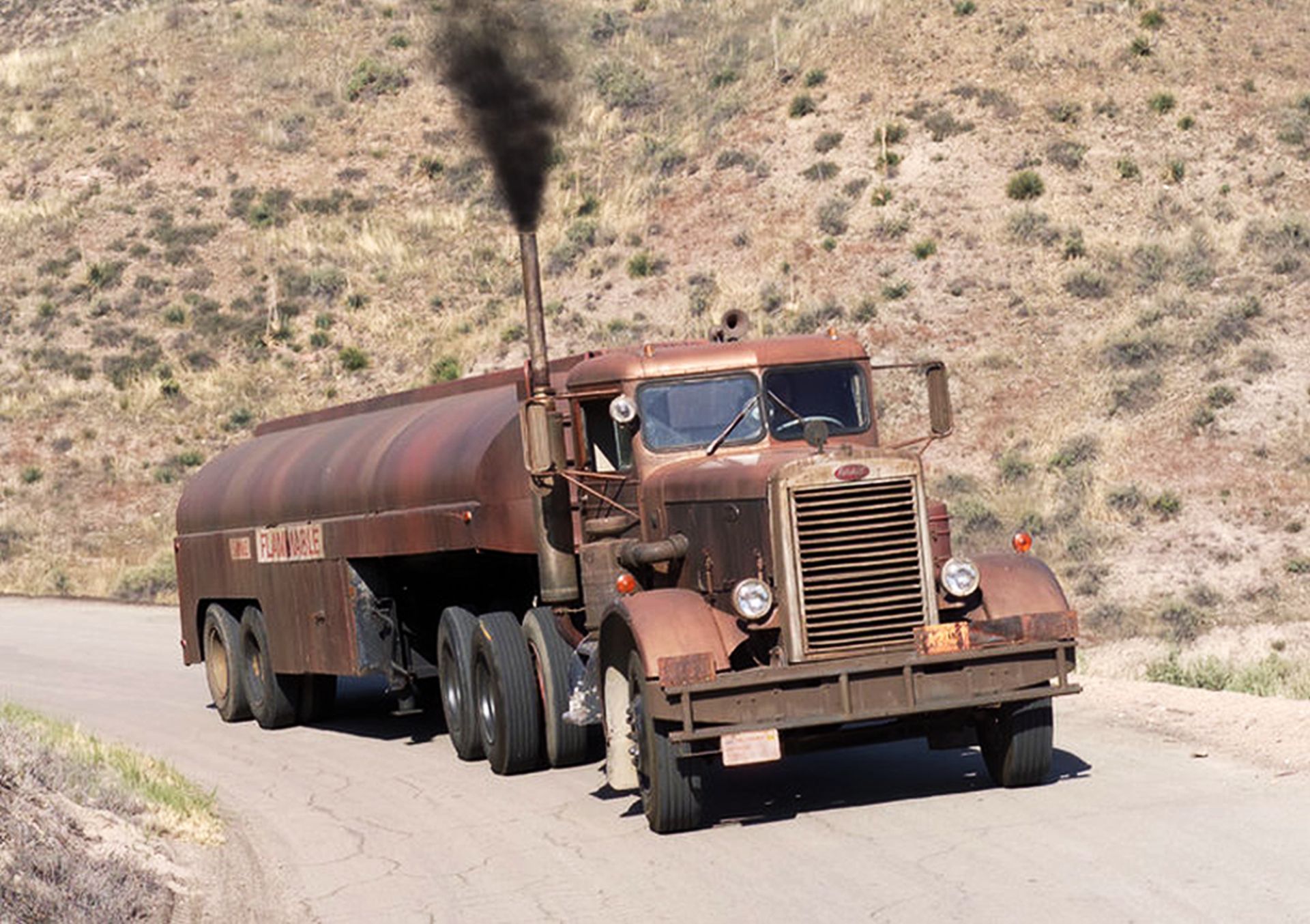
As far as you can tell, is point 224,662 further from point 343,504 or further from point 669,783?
point 669,783

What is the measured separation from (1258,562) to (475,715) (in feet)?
63.7

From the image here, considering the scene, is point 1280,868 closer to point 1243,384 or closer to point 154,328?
point 1243,384

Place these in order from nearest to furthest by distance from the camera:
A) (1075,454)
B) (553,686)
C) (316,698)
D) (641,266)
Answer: (553,686) < (316,698) < (1075,454) < (641,266)

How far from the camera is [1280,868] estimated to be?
989cm

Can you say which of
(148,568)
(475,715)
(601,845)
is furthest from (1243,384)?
(601,845)

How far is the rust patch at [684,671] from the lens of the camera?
11.7m

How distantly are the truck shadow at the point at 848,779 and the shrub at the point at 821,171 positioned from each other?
39089 millimetres

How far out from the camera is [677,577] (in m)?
13.3

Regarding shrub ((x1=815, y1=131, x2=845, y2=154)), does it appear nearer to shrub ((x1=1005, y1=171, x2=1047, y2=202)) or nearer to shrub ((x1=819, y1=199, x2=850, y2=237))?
shrub ((x1=819, y1=199, x2=850, y2=237))

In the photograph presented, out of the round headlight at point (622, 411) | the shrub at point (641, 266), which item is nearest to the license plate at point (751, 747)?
the round headlight at point (622, 411)

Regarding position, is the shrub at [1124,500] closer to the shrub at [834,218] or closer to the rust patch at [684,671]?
the shrub at [834,218]

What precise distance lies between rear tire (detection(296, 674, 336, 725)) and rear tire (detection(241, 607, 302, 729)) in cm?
6

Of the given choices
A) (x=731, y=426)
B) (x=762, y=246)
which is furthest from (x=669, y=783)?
(x=762, y=246)

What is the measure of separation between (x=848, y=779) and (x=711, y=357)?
313cm
